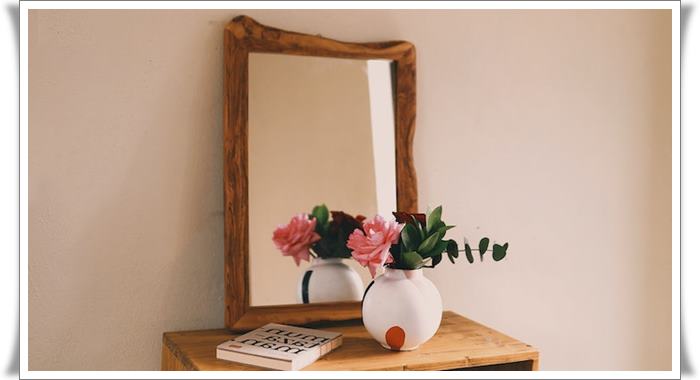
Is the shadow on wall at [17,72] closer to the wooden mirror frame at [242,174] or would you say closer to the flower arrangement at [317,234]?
the wooden mirror frame at [242,174]

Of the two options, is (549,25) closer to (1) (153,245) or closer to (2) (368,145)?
(2) (368,145)

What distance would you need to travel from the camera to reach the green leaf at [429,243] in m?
1.60

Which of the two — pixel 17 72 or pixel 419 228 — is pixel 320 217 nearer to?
pixel 419 228

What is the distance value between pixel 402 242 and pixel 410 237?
2 cm

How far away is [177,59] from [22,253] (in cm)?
55

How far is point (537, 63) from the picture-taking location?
6.90 feet

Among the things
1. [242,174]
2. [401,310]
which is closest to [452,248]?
[401,310]

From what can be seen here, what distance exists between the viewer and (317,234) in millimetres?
1844

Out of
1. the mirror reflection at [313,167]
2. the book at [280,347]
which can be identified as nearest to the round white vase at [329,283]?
the mirror reflection at [313,167]

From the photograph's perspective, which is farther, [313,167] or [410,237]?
[313,167]

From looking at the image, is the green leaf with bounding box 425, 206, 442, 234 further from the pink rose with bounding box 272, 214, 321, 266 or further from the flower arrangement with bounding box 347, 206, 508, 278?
→ the pink rose with bounding box 272, 214, 321, 266

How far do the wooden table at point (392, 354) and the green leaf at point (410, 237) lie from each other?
0.22 metres

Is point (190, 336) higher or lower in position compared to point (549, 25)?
lower

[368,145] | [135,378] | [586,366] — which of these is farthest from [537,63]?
[135,378]
